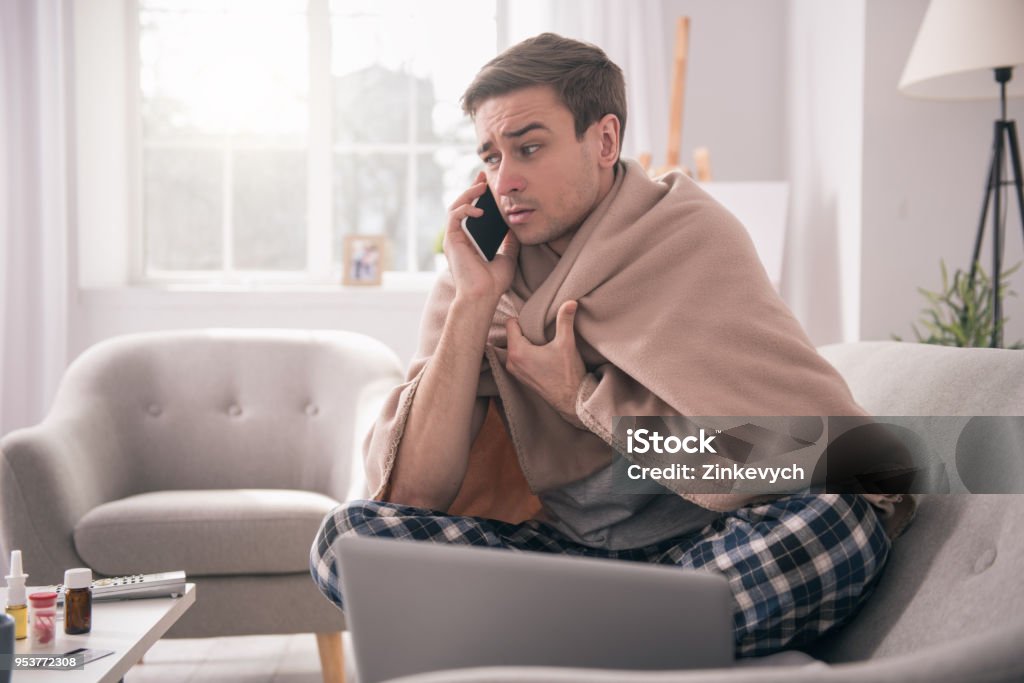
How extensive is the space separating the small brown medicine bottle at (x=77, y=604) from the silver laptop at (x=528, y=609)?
0.92 meters

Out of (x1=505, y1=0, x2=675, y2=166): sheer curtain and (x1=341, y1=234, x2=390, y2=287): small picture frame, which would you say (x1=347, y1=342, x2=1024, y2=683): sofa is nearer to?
(x1=505, y1=0, x2=675, y2=166): sheer curtain

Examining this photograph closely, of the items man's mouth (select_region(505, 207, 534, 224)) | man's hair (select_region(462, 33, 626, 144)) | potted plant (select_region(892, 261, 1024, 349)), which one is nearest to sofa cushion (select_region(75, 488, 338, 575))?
man's mouth (select_region(505, 207, 534, 224))

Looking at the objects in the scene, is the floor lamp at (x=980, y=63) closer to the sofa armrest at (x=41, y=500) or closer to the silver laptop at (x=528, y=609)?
the silver laptop at (x=528, y=609)

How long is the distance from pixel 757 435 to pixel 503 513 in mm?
454

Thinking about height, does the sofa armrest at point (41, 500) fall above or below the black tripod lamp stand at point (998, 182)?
below

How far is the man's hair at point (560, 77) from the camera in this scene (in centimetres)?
153

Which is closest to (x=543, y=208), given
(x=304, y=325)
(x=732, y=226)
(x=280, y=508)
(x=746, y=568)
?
(x=732, y=226)

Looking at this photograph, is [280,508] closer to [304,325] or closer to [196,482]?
[196,482]

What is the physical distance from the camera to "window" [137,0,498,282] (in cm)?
408

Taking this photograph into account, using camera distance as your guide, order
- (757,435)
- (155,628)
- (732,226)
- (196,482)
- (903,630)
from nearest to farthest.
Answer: (903,630)
(757,435)
(732,226)
(155,628)
(196,482)

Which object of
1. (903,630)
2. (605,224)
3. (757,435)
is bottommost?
(903,630)

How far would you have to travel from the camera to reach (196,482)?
8.95 ft

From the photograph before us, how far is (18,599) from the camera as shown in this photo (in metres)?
1.55

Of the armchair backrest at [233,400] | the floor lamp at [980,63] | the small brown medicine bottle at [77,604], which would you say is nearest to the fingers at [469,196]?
the small brown medicine bottle at [77,604]
